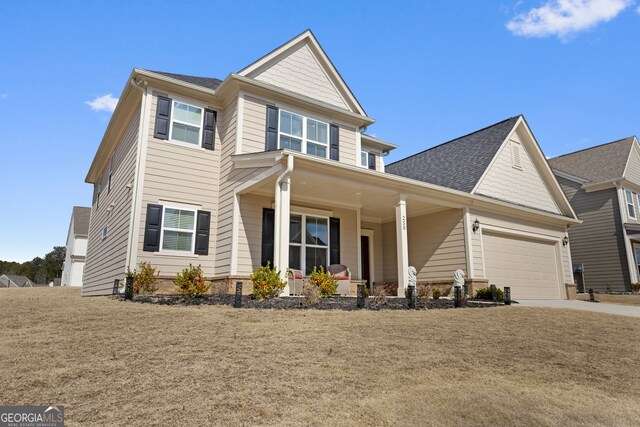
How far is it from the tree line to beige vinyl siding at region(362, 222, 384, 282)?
77.3 meters

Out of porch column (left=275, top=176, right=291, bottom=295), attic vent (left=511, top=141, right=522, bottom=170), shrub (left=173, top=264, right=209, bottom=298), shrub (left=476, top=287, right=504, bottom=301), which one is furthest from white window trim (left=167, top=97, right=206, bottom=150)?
attic vent (left=511, top=141, right=522, bottom=170)

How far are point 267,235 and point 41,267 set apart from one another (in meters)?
94.2

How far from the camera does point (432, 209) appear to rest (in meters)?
13.9

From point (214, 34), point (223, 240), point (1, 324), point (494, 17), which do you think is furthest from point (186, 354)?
point (494, 17)

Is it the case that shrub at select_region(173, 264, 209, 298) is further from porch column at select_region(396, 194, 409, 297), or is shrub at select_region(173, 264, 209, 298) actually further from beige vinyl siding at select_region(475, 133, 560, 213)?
beige vinyl siding at select_region(475, 133, 560, 213)

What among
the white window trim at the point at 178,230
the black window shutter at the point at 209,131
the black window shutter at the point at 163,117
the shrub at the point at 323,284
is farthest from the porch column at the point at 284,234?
the black window shutter at the point at 163,117

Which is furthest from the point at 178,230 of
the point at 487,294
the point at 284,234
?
the point at 487,294

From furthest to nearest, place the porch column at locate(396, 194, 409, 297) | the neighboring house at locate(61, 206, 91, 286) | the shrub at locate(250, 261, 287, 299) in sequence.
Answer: the neighboring house at locate(61, 206, 91, 286), the porch column at locate(396, 194, 409, 297), the shrub at locate(250, 261, 287, 299)

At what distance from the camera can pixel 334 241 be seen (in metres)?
12.7

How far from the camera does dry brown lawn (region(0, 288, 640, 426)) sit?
11.2 feet

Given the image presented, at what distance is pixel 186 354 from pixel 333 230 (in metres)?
8.55

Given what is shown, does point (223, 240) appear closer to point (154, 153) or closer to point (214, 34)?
point (154, 153)

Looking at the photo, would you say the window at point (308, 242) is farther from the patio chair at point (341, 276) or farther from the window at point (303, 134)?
the window at point (303, 134)

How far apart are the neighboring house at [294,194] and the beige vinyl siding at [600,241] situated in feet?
19.4
